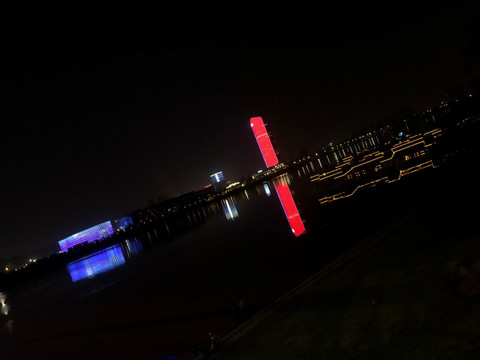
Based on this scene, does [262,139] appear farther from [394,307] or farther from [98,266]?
[394,307]

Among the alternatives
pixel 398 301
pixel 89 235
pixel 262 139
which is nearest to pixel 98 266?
pixel 398 301

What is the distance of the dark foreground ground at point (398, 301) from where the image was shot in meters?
4.61

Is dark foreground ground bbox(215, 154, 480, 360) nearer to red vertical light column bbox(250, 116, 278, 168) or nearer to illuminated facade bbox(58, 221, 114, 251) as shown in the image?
red vertical light column bbox(250, 116, 278, 168)

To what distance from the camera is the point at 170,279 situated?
25.7 meters

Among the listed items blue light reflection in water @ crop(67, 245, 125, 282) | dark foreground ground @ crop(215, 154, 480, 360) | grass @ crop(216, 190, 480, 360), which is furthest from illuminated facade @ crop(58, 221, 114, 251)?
grass @ crop(216, 190, 480, 360)

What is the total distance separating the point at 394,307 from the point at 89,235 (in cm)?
20571

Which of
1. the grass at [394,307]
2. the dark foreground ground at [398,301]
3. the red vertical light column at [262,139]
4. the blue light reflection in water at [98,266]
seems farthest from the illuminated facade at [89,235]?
the grass at [394,307]

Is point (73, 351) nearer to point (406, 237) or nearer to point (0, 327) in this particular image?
point (406, 237)

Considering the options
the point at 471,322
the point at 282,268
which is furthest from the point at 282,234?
the point at 471,322

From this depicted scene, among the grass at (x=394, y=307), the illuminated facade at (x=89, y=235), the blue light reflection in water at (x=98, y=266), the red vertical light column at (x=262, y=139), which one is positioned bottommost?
the blue light reflection in water at (x=98, y=266)

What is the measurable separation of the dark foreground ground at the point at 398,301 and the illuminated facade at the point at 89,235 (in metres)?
197

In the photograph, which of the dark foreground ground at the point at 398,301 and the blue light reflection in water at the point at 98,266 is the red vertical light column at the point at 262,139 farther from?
the dark foreground ground at the point at 398,301

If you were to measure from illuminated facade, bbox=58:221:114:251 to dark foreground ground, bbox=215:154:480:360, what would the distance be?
647ft

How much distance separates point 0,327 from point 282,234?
29793mm
